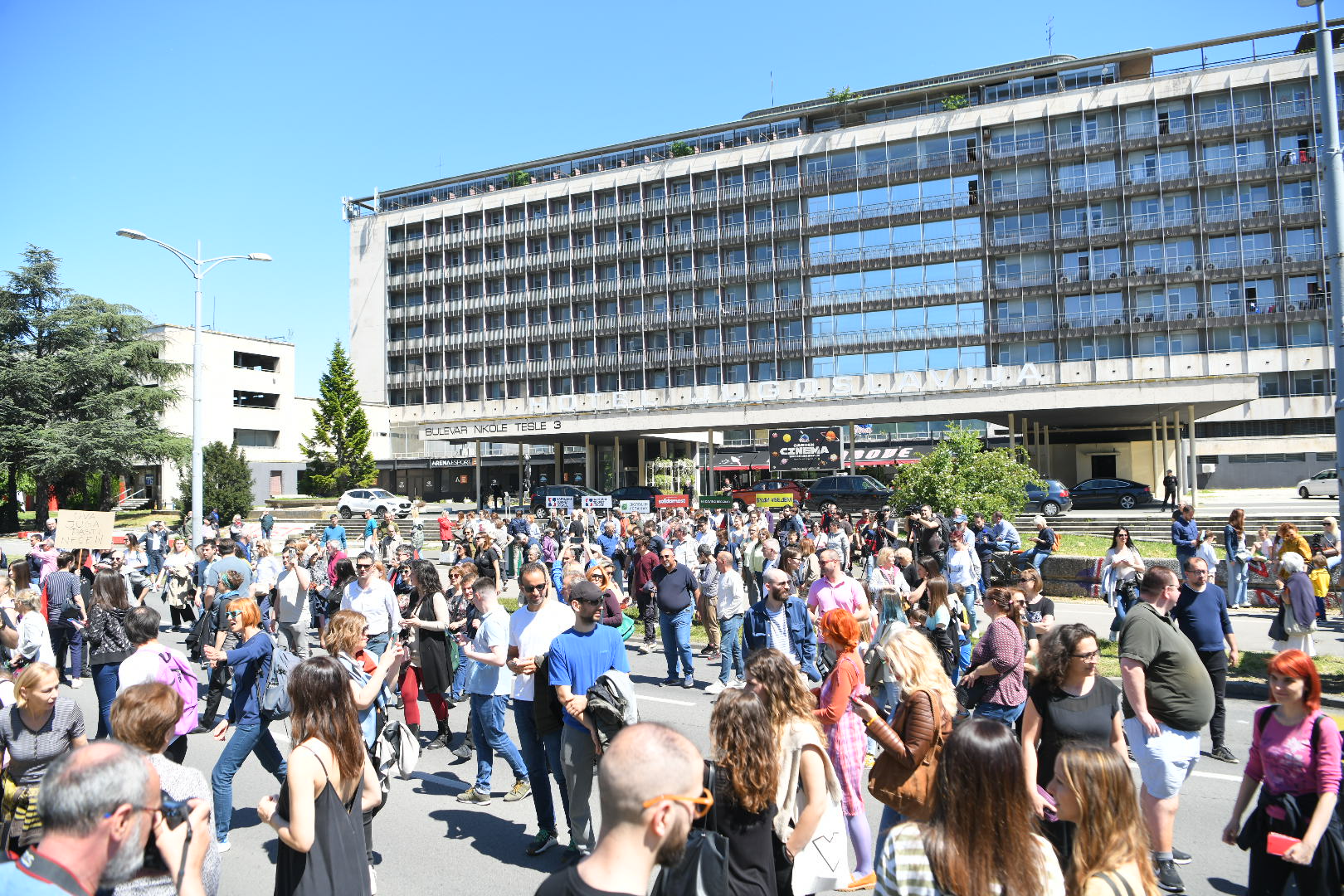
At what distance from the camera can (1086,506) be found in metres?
34.1

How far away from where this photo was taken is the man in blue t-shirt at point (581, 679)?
5.13 m

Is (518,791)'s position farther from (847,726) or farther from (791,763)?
(791,763)

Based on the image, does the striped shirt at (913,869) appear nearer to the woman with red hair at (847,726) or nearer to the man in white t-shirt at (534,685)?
the woman with red hair at (847,726)

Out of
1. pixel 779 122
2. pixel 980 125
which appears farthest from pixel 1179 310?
pixel 779 122

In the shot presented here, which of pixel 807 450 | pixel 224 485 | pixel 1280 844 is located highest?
pixel 807 450

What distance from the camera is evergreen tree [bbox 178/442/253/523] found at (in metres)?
41.3

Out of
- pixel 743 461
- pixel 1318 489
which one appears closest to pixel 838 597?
pixel 1318 489

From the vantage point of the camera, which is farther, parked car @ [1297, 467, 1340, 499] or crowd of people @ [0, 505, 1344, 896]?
parked car @ [1297, 467, 1340, 499]

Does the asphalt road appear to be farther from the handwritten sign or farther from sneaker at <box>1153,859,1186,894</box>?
the handwritten sign

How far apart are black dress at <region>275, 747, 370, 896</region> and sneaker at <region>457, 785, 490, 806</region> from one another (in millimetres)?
3150

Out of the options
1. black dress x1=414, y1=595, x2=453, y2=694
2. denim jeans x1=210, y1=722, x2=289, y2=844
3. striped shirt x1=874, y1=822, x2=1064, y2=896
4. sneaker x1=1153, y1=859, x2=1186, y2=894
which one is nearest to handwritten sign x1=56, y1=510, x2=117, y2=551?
black dress x1=414, y1=595, x2=453, y2=694

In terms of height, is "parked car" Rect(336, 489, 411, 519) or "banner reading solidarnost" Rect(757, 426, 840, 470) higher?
"banner reading solidarnost" Rect(757, 426, 840, 470)

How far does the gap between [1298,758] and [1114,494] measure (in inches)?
1286

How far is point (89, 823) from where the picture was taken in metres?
2.40
